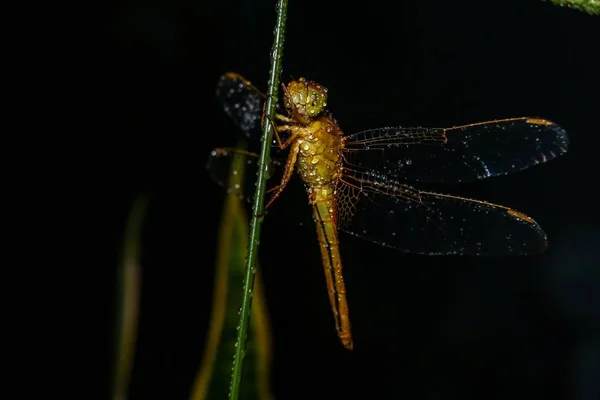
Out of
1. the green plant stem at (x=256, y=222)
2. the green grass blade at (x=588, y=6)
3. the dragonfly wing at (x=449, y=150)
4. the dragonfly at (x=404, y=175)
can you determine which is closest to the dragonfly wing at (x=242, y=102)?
the dragonfly at (x=404, y=175)

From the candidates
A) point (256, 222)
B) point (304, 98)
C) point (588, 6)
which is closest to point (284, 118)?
point (304, 98)

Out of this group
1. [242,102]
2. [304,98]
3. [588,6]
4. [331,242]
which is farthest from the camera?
[242,102]

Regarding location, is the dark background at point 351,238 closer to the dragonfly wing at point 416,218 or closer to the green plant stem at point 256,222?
the dragonfly wing at point 416,218

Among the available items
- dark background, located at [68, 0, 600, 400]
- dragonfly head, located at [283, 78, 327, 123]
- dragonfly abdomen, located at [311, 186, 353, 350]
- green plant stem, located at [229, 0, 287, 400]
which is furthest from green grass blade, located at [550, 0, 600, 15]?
dark background, located at [68, 0, 600, 400]

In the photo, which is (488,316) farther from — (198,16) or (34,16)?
(34,16)

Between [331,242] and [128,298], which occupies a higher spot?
[331,242]

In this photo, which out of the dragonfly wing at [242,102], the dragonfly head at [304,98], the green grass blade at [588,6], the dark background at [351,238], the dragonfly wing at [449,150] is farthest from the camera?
the dark background at [351,238]

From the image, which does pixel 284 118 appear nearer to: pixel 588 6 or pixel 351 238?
pixel 588 6

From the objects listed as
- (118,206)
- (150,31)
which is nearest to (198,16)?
(150,31)
